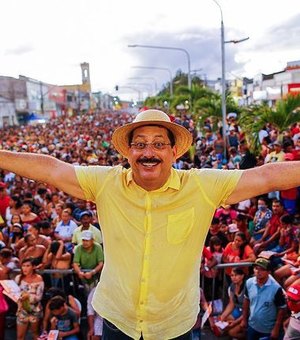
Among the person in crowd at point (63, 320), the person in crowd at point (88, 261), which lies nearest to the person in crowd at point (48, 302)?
the person in crowd at point (63, 320)

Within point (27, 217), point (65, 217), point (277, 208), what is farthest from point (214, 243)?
point (27, 217)

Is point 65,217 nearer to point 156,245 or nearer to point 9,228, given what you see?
point 9,228

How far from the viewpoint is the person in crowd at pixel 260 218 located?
785 cm

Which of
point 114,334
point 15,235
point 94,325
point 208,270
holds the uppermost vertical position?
point 114,334

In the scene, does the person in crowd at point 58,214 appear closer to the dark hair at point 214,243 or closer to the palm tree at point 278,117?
the dark hair at point 214,243

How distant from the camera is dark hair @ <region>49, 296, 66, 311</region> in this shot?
552 cm

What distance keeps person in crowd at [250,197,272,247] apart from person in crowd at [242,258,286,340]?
2332 millimetres

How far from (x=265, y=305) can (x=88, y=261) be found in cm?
227

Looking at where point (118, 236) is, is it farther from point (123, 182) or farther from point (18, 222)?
point (18, 222)

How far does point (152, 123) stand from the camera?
7.16 ft

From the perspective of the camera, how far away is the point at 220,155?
1469cm

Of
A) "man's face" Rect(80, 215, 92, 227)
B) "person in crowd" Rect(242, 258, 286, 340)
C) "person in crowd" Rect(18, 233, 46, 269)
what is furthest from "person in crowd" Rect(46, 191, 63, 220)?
"person in crowd" Rect(242, 258, 286, 340)

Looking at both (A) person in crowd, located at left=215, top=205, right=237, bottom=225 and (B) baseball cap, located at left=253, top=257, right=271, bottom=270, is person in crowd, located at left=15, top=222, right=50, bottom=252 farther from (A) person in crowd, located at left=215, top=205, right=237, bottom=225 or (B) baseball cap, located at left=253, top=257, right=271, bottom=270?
(B) baseball cap, located at left=253, top=257, right=271, bottom=270

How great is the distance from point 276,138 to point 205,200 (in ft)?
35.2
